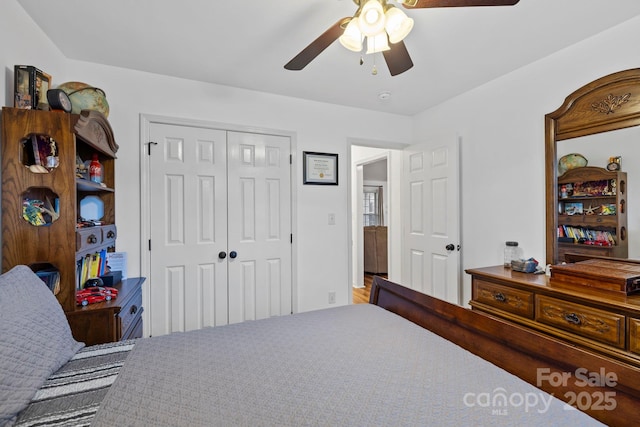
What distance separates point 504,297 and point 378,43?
1.77m

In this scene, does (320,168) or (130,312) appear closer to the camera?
(130,312)

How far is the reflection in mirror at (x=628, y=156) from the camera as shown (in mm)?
1703

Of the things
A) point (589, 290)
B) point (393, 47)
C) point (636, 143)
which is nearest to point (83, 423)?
point (393, 47)

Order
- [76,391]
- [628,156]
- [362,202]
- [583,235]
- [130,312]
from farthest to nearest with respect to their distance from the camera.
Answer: [362,202], [583,235], [130,312], [628,156], [76,391]

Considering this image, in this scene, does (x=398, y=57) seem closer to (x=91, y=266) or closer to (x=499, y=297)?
→ (x=499, y=297)

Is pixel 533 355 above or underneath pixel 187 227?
underneath

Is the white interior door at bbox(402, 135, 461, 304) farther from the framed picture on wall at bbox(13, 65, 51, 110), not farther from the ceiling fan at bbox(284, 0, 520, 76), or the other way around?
the framed picture on wall at bbox(13, 65, 51, 110)

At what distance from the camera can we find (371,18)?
48.9 inches

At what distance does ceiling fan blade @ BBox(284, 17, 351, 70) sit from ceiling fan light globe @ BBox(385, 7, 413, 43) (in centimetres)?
18

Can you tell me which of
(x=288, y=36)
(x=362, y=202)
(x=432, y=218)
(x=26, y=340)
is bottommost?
(x=26, y=340)

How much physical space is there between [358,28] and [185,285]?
7.58ft

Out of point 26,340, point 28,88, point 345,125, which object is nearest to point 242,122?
point 345,125

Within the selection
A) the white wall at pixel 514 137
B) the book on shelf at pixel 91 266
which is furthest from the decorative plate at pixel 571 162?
the book on shelf at pixel 91 266

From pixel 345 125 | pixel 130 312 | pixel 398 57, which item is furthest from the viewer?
pixel 345 125
